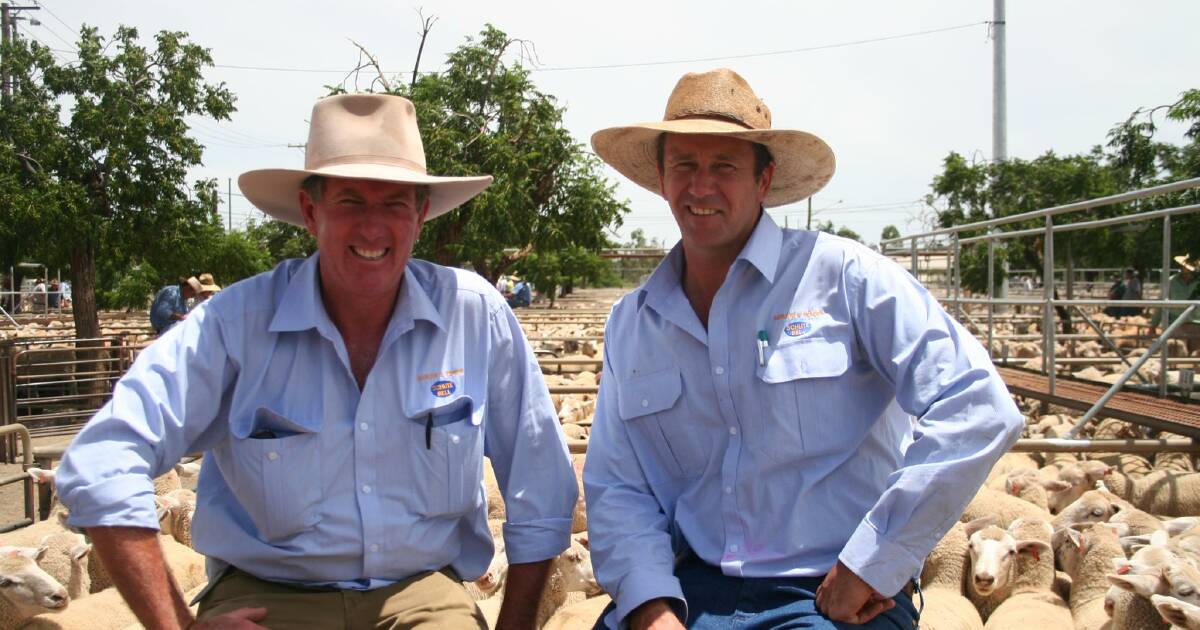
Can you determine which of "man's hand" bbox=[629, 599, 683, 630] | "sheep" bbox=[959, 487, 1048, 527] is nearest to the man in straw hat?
"man's hand" bbox=[629, 599, 683, 630]

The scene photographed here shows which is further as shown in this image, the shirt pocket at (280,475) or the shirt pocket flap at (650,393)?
the shirt pocket flap at (650,393)

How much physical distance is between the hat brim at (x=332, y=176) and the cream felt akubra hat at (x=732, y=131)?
461 mm

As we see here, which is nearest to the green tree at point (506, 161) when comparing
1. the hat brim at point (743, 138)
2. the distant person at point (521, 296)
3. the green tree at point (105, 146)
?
the green tree at point (105, 146)

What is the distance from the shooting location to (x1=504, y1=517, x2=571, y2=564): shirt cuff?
8.65 ft

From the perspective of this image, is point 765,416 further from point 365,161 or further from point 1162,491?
point 1162,491

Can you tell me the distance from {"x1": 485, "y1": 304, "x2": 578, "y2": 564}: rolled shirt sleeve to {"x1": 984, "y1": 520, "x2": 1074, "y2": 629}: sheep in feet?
7.18

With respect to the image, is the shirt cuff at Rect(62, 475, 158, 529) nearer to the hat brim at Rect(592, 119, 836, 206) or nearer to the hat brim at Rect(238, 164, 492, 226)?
the hat brim at Rect(238, 164, 492, 226)

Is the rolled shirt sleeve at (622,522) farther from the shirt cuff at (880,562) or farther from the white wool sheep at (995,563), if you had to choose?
the white wool sheep at (995,563)

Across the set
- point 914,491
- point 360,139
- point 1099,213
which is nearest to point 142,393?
point 360,139

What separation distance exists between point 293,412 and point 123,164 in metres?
10.5

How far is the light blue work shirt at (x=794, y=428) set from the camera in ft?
7.22

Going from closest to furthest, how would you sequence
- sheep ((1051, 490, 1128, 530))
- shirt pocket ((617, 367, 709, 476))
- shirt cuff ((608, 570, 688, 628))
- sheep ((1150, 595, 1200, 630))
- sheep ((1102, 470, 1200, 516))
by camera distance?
shirt cuff ((608, 570, 688, 628)) → shirt pocket ((617, 367, 709, 476)) → sheep ((1150, 595, 1200, 630)) → sheep ((1051, 490, 1128, 530)) → sheep ((1102, 470, 1200, 516))

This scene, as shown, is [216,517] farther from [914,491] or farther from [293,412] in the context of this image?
[914,491]

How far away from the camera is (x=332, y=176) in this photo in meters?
2.54
